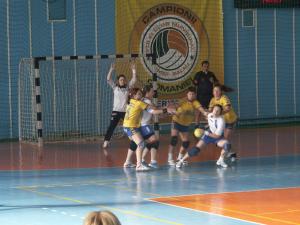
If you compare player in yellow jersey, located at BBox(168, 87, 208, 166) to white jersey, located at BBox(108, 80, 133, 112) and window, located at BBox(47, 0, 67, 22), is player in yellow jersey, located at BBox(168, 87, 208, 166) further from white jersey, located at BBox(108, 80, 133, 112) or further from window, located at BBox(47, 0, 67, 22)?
window, located at BBox(47, 0, 67, 22)

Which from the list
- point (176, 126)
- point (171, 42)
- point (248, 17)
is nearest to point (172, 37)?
point (171, 42)

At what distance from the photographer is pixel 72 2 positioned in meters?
25.0

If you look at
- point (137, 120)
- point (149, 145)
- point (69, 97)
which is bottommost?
point (149, 145)

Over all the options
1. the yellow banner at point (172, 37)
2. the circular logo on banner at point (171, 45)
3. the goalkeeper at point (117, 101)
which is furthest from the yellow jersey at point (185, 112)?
the circular logo on banner at point (171, 45)

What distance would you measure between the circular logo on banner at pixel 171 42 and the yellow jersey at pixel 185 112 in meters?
7.81

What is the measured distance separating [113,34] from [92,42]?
2.41 ft

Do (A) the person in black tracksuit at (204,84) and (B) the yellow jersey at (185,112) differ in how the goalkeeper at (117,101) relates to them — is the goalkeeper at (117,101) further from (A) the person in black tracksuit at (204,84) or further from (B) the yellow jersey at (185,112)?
(B) the yellow jersey at (185,112)

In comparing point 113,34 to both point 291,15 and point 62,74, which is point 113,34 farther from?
point 291,15

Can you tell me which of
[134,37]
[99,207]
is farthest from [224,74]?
[99,207]

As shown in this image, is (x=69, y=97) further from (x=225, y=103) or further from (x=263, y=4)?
(x=225, y=103)

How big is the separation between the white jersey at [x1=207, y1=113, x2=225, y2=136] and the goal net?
6477 mm

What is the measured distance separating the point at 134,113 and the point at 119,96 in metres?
4.62

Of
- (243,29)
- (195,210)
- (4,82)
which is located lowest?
(195,210)

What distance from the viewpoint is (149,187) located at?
14852 mm
